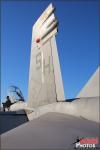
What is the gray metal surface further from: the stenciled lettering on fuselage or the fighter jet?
the stenciled lettering on fuselage

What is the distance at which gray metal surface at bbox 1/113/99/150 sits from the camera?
7.67 feet

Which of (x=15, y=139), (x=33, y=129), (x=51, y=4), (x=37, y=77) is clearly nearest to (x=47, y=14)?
(x=51, y=4)

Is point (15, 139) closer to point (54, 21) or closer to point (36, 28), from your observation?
point (54, 21)

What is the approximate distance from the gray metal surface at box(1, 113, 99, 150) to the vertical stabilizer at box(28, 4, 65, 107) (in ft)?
4.06

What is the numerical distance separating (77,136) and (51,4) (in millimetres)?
2870

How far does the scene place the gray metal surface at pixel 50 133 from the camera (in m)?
2.34

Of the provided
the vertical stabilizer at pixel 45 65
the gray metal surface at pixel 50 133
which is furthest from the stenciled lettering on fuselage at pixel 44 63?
the gray metal surface at pixel 50 133

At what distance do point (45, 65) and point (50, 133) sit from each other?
241cm

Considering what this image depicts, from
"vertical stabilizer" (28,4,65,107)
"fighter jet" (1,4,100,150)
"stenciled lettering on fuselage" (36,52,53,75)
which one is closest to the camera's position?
"fighter jet" (1,4,100,150)

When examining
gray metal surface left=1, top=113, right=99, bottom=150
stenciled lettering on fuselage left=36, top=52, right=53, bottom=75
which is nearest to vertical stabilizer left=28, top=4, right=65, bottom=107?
stenciled lettering on fuselage left=36, top=52, right=53, bottom=75

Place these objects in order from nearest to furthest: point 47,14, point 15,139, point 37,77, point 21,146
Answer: point 21,146 → point 15,139 → point 47,14 → point 37,77

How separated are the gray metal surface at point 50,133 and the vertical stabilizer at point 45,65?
1.24 meters

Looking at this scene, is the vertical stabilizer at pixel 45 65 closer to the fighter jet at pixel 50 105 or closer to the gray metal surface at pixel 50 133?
the fighter jet at pixel 50 105

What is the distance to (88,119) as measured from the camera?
3.21 metres
